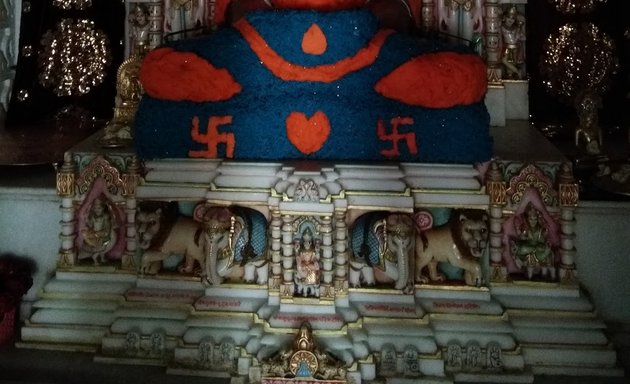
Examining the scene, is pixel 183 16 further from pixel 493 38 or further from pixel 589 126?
pixel 589 126

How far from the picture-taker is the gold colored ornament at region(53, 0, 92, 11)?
394 cm

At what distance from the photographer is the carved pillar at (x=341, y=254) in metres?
2.69

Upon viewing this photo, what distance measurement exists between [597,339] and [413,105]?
1.04m

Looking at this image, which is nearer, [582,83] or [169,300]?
[169,300]

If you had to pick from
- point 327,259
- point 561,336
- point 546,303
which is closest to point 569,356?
point 561,336

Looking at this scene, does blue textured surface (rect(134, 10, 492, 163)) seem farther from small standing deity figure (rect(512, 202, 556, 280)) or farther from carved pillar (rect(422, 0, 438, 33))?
carved pillar (rect(422, 0, 438, 33))

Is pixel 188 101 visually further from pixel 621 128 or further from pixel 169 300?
pixel 621 128

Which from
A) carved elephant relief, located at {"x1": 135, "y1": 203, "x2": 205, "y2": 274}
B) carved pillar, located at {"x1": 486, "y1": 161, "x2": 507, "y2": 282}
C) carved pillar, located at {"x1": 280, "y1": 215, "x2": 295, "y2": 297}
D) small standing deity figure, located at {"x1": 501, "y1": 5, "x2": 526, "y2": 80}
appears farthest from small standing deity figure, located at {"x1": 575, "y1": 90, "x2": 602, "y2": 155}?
carved elephant relief, located at {"x1": 135, "y1": 203, "x2": 205, "y2": 274}

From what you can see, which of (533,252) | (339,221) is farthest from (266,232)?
(533,252)

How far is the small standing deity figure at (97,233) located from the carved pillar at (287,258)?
0.69 metres

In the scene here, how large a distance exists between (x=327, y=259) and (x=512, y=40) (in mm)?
1542

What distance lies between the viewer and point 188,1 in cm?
365

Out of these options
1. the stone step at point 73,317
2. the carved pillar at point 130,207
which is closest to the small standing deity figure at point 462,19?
the carved pillar at point 130,207

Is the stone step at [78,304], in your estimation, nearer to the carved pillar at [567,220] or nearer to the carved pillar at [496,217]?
the carved pillar at [496,217]
